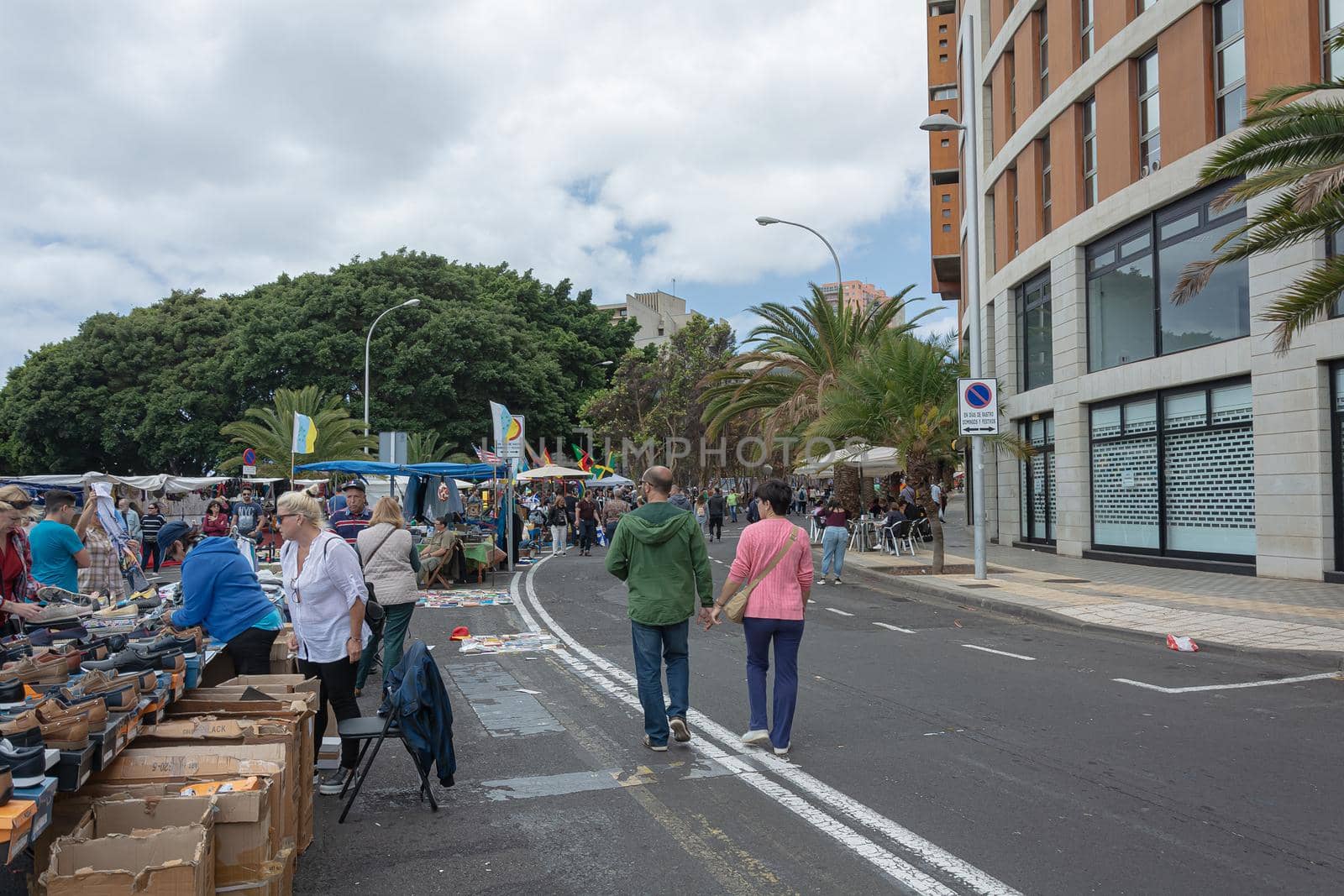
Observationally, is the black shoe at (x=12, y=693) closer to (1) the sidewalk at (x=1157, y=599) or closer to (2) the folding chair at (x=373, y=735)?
(2) the folding chair at (x=373, y=735)

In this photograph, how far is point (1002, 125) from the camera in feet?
87.2

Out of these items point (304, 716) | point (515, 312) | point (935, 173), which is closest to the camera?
point (304, 716)

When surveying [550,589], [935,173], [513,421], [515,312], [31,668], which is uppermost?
[935,173]

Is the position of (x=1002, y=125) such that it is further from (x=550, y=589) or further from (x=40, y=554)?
(x=40, y=554)

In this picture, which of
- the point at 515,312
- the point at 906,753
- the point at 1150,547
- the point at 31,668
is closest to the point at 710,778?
the point at 906,753

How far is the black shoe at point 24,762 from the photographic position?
3259 millimetres

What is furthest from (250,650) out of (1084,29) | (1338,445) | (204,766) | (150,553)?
(1084,29)

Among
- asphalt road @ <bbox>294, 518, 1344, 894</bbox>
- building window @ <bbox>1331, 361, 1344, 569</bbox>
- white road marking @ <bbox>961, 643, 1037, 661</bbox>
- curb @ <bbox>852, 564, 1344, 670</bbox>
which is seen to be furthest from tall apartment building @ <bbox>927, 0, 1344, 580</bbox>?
asphalt road @ <bbox>294, 518, 1344, 894</bbox>

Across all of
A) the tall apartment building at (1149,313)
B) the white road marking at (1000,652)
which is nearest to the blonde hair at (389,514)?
the white road marking at (1000,652)

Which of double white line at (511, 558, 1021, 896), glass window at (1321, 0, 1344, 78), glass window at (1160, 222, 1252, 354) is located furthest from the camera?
glass window at (1160, 222, 1252, 354)

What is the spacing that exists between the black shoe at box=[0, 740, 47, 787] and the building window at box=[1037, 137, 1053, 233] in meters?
23.9

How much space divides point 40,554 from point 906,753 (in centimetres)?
754

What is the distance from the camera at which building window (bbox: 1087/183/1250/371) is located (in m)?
17.2

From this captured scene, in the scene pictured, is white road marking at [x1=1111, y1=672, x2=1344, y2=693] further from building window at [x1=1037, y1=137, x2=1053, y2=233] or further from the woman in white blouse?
building window at [x1=1037, y1=137, x2=1053, y2=233]
